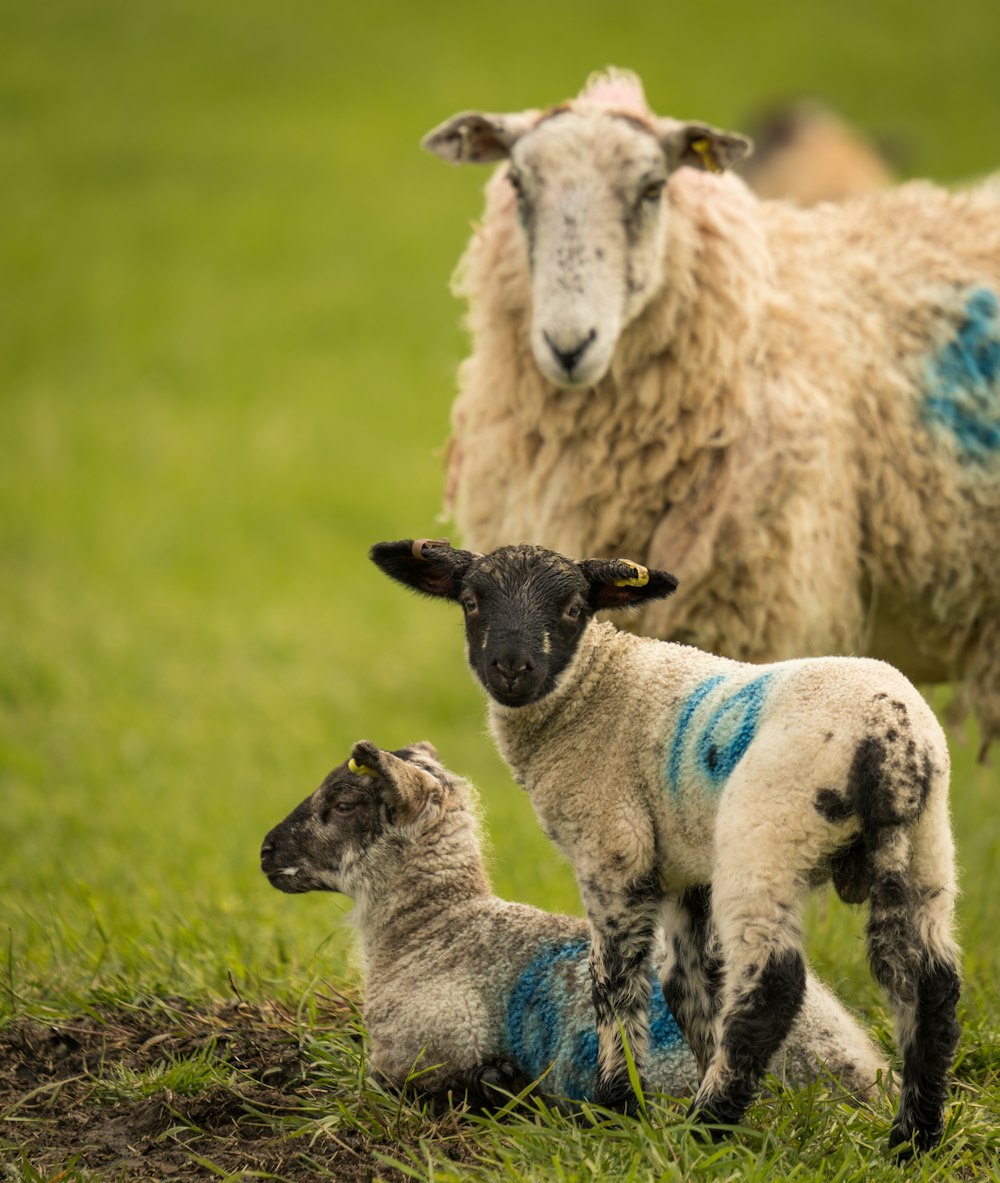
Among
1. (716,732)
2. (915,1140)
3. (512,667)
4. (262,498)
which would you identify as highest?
(262,498)

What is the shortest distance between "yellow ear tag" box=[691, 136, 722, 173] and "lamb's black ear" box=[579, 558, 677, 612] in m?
2.60

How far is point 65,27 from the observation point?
3148cm

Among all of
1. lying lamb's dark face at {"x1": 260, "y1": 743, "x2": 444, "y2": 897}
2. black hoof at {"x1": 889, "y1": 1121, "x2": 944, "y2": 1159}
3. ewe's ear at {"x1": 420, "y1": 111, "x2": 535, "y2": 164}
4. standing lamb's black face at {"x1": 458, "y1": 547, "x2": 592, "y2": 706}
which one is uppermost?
ewe's ear at {"x1": 420, "y1": 111, "x2": 535, "y2": 164}

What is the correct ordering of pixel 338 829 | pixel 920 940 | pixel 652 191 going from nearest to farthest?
pixel 920 940, pixel 338 829, pixel 652 191

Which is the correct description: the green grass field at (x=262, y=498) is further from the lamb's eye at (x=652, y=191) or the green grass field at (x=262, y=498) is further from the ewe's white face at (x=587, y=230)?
the lamb's eye at (x=652, y=191)

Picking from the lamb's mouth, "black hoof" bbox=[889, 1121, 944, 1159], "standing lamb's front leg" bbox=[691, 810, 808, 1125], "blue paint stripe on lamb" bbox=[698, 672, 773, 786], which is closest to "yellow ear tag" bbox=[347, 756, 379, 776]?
the lamb's mouth

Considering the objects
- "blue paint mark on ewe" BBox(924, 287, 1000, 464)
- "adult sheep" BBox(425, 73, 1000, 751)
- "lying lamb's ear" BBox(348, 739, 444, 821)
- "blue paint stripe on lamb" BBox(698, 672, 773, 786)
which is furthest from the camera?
"blue paint mark on ewe" BBox(924, 287, 1000, 464)

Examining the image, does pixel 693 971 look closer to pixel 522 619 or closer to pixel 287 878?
pixel 522 619

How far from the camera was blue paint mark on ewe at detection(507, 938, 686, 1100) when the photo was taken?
3914 millimetres

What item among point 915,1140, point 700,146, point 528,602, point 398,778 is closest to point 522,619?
Result: point 528,602

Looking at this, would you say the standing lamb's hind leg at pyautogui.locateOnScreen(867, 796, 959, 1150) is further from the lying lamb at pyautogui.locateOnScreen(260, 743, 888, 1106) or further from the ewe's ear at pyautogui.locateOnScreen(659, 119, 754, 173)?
the ewe's ear at pyautogui.locateOnScreen(659, 119, 754, 173)

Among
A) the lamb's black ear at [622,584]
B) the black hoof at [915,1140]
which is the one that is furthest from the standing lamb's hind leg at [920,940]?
the lamb's black ear at [622,584]

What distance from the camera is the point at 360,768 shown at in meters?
4.07

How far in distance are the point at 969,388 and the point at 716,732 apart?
312 cm
